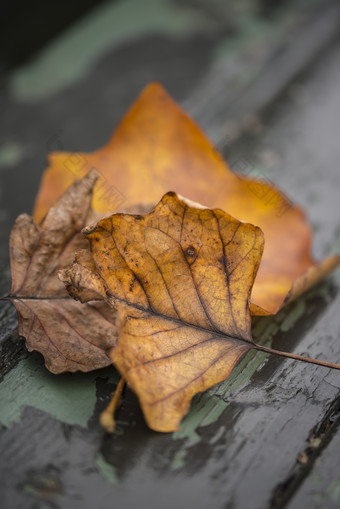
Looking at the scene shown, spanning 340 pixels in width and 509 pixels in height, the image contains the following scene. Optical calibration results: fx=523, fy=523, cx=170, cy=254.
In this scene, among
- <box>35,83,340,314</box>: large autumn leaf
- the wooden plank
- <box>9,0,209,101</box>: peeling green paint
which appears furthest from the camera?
<box>9,0,209,101</box>: peeling green paint

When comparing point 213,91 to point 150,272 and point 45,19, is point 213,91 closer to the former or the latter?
point 45,19

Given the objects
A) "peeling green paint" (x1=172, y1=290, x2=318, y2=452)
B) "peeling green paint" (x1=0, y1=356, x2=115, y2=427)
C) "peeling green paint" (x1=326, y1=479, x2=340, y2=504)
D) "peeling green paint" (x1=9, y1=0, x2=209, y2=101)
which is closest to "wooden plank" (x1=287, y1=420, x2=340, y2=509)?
"peeling green paint" (x1=326, y1=479, x2=340, y2=504)

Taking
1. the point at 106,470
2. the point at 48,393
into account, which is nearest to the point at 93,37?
the point at 48,393

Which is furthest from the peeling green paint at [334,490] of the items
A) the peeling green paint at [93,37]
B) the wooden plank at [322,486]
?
the peeling green paint at [93,37]

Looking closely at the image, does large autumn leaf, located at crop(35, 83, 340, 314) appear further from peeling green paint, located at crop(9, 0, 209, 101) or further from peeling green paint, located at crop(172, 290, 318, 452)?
peeling green paint, located at crop(9, 0, 209, 101)

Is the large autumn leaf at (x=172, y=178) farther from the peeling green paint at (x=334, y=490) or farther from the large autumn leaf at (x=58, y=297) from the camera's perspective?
the peeling green paint at (x=334, y=490)

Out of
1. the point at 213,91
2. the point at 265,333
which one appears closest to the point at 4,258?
the point at 265,333

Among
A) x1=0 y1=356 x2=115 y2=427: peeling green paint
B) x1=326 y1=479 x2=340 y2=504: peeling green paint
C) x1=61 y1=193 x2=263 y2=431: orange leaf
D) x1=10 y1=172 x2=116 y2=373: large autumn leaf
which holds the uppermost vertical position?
x1=61 y1=193 x2=263 y2=431: orange leaf

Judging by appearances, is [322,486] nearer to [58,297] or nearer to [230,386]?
[230,386]
